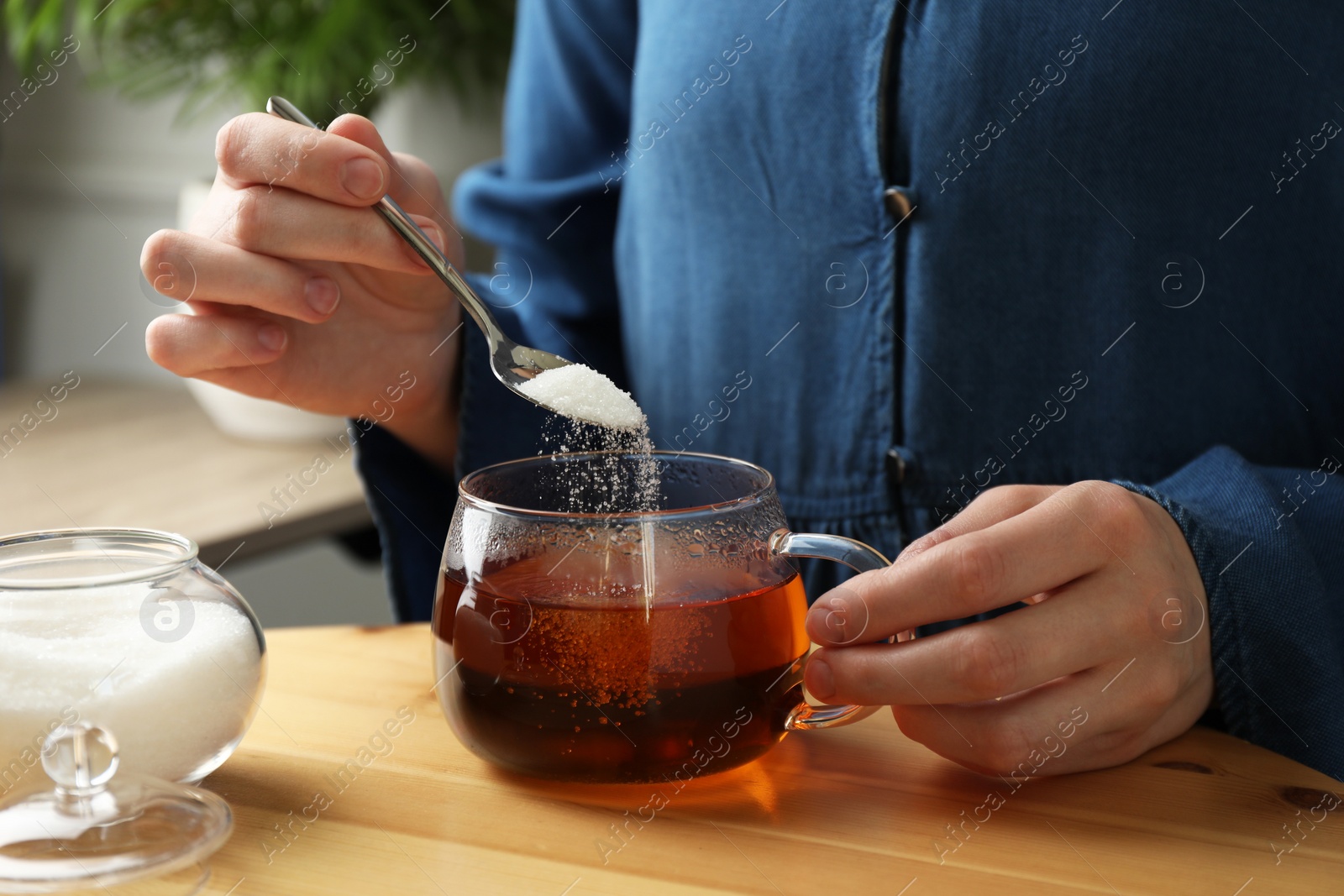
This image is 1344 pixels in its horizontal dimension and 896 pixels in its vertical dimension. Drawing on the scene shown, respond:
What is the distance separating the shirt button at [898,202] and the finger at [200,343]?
1.40 feet

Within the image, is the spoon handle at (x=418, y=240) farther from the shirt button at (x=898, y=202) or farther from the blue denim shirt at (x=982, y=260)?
the shirt button at (x=898, y=202)

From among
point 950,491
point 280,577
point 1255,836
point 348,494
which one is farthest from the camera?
point 280,577

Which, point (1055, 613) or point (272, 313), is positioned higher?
point (272, 313)

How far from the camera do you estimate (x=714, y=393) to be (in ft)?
2.98

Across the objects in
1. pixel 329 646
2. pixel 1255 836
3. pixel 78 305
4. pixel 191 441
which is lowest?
pixel 1255 836

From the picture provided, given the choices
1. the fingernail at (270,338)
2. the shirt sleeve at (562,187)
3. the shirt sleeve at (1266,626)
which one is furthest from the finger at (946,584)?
the shirt sleeve at (562,187)

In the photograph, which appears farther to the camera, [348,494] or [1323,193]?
[348,494]

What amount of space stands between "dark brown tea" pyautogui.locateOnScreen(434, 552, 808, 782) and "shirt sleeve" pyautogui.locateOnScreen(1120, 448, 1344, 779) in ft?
0.81

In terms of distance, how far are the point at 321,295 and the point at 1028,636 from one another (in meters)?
0.44

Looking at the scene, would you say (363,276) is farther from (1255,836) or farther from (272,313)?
(1255,836)

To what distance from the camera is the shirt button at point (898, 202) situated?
79 centimetres

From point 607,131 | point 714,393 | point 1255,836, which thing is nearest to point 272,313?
point 714,393

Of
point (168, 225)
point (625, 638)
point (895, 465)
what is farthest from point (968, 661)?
point (168, 225)

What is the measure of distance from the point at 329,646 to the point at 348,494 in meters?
0.78
